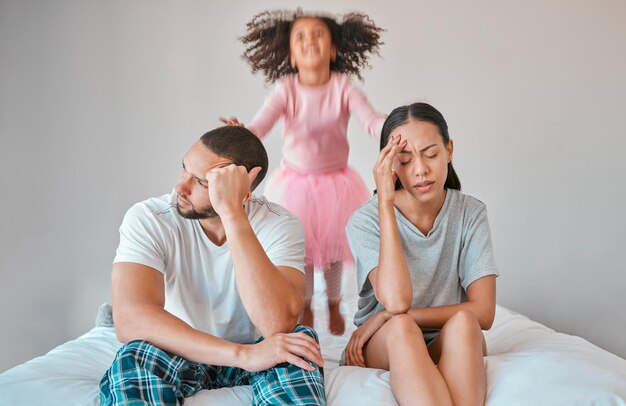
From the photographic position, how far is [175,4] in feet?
9.02

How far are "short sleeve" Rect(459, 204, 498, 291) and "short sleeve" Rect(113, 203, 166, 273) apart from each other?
2.47ft

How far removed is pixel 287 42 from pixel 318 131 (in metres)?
0.34

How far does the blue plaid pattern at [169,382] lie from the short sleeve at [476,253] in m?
0.46

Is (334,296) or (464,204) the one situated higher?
(464,204)

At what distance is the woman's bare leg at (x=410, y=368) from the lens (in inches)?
51.8

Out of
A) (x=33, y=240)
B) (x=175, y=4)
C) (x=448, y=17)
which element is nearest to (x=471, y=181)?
(x=448, y=17)

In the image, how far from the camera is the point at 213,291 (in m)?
1.66

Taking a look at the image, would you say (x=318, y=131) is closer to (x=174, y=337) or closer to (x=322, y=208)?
(x=322, y=208)

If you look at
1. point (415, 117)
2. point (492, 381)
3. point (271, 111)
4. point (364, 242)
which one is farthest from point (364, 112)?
point (492, 381)

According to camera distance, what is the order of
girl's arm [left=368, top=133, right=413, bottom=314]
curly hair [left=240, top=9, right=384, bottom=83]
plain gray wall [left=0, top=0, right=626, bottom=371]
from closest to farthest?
1. girl's arm [left=368, top=133, right=413, bottom=314]
2. curly hair [left=240, top=9, right=384, bottom=83]
3. plain gray wall [left=0, top=0, right=626, bottom=371]

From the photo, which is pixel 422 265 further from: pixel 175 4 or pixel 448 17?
pixel 175 4

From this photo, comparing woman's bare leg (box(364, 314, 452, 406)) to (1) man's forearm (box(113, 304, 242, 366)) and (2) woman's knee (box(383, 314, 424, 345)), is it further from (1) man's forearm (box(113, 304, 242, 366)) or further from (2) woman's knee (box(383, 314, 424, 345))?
(1) man's forearm (box(113, 304, 242, 366))

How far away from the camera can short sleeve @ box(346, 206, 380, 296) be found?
1675mm

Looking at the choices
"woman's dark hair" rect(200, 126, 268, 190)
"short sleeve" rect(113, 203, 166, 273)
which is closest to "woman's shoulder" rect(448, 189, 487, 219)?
"woman's dark hair" rect(200, 126, 268, 190)
